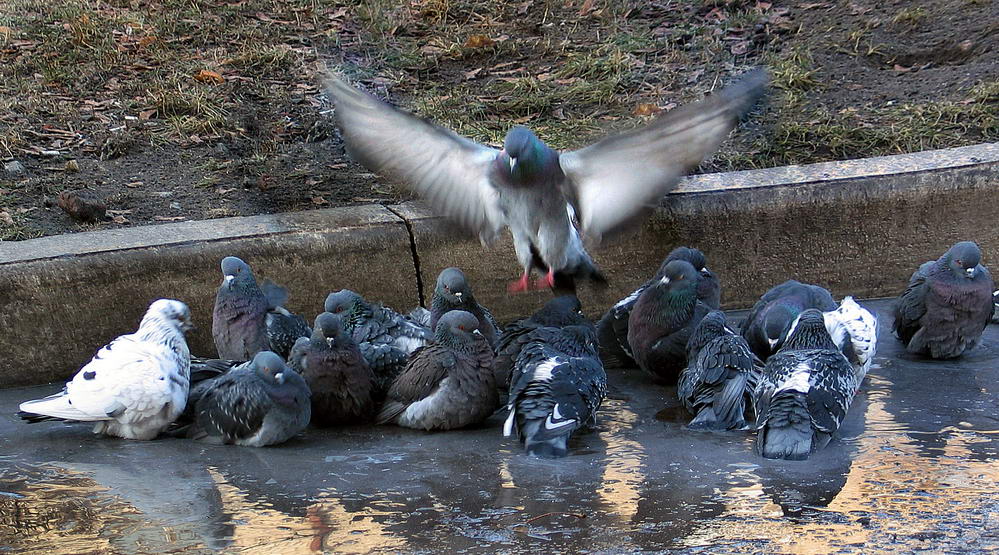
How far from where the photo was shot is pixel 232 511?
3490mm

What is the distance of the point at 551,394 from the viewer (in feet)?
13.6

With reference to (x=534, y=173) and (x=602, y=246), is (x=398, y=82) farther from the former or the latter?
(x=534, y=173)

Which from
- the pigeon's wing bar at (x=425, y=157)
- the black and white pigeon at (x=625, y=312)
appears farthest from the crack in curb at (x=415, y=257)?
the black and white pigeon at (x=625, y=312)

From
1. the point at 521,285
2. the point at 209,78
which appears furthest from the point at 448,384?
the point at 209,78

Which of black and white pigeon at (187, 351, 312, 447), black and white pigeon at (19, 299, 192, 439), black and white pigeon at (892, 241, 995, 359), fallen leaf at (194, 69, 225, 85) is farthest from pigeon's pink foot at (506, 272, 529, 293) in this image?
fallen leaf at (194, 69, 225, 85)

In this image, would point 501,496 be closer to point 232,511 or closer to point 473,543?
point 473,543

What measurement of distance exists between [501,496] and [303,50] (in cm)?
532

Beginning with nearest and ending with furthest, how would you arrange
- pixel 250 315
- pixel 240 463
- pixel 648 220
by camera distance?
pixel 240 463, pixel 250 315, pixel 648 220

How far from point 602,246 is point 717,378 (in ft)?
4.36

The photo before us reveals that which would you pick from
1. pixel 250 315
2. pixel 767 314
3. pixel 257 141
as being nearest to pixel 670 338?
pixel 767 314

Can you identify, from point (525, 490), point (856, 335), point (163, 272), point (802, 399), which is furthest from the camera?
point (163, 272)

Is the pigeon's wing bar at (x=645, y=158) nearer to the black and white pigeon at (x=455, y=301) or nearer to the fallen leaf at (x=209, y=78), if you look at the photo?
the black and white pigeon at (x=455, y=301)

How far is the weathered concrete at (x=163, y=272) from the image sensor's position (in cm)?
494

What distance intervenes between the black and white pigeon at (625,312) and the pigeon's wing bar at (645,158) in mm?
330
